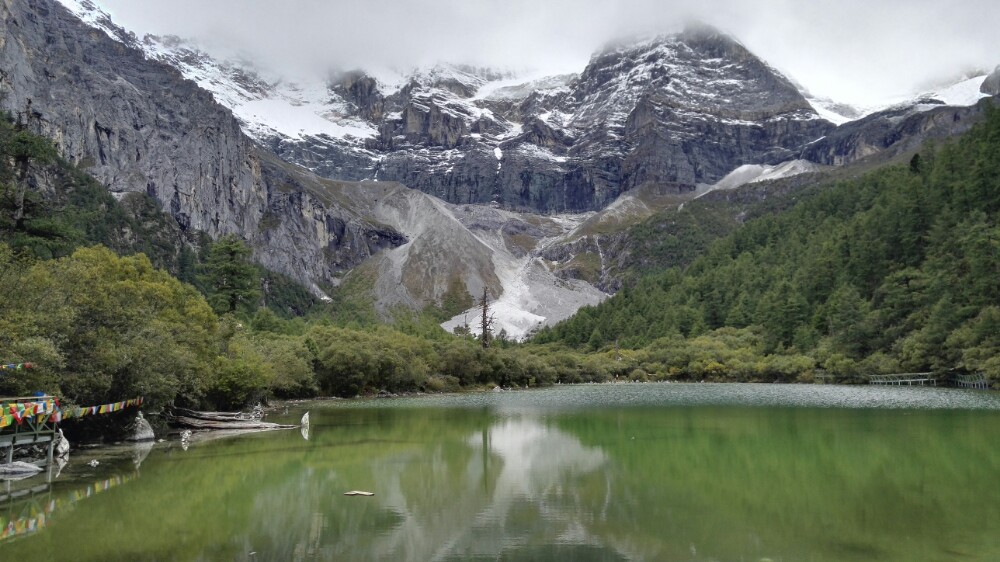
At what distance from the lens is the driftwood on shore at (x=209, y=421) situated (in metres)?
34.7

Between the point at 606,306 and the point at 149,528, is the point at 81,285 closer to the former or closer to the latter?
the point at 149,528

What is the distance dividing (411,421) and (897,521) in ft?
93.2

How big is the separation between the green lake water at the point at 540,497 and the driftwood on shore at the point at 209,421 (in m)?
Answer: 3.86

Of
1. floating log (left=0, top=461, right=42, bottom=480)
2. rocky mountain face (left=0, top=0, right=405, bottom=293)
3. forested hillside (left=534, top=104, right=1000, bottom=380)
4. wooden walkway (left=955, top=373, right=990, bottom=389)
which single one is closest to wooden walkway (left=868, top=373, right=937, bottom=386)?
forested hillside (left=534, top=104, right=1000, bottom=380)

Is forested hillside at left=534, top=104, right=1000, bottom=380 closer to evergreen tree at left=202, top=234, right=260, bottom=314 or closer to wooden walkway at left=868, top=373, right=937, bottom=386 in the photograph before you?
wooden walkway at left=868, top=373, right=937, bottom=386

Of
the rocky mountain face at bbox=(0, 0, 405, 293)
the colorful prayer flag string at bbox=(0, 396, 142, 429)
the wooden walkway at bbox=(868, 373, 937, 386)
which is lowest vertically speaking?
the wooden walkway at bbox=(868, 373, 937, 386)

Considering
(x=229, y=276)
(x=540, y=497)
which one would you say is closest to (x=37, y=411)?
(x=540, y=497)

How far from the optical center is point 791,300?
3674 inches

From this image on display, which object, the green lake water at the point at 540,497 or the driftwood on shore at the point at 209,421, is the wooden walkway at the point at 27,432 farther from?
the driftwood on shore at the point at 209,421

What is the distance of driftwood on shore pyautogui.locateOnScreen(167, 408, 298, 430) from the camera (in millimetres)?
34719

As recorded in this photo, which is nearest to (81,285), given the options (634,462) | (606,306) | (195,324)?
(195,324)

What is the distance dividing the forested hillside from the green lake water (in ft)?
111

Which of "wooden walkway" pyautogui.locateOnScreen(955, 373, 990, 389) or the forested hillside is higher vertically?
the forested hillside

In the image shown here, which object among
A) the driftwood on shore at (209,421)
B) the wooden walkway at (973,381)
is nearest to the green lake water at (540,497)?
the driftwood on shore at (209,421)
